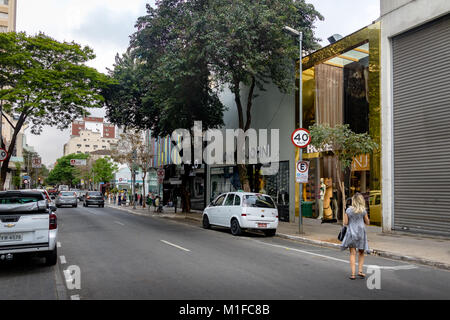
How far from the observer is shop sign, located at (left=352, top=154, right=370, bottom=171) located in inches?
664

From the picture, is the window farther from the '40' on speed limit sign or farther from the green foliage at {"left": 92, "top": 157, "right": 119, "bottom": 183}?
the green foliage at {"left": 92, "top": 157, "right": 119, "bottom": 183}

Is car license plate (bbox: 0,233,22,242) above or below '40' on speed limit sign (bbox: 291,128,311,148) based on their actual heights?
below

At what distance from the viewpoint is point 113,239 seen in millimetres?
12898

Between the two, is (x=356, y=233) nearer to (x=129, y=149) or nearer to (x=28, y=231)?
(x=28, y=231)

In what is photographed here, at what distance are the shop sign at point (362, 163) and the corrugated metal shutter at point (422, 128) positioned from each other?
1.90m

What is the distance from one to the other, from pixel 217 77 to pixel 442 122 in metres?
9.13

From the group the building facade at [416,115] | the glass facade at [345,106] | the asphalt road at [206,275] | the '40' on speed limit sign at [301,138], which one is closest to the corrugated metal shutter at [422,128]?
the building facade at [416,115]

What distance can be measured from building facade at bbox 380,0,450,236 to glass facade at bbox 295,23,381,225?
2.06 ft

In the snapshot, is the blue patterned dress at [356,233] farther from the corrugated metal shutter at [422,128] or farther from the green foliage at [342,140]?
the corrugated metal shutter at [422,128]

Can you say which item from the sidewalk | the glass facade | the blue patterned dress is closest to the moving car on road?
the glass facade

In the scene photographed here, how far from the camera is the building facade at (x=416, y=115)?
1332 centimetres
